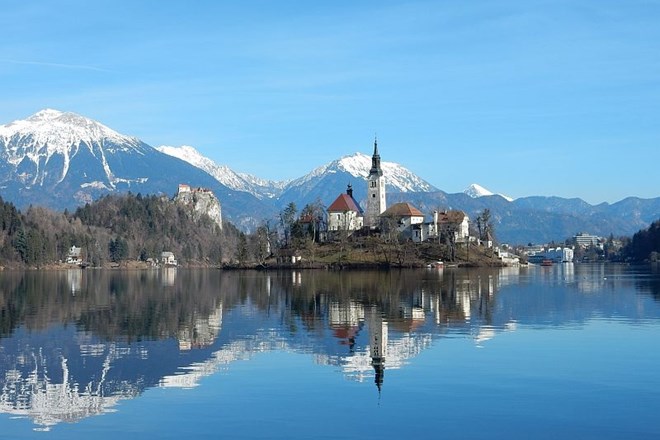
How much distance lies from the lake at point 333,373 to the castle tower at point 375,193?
433ft

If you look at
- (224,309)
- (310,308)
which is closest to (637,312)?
(310,308)

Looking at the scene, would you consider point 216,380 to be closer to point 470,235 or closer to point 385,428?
point 385,428

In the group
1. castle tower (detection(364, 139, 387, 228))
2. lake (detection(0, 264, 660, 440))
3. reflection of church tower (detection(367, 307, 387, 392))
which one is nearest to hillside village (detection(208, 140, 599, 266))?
castle tower (detection(364, 139, 387, 228))

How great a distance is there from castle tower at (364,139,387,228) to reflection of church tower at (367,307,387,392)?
13529 cm

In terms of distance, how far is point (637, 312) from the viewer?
5662 cm

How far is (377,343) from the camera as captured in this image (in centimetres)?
3988

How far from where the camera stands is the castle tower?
629 feet

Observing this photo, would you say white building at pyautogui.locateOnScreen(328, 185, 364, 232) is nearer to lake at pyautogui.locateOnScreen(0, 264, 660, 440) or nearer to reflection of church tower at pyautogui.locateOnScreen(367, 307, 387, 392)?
lake at pyautogui.locateOnScreen(0, 264, 660, 440)

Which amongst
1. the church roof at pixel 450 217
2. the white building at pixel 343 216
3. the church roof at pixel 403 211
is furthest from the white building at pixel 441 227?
the white building at pixel 343 216

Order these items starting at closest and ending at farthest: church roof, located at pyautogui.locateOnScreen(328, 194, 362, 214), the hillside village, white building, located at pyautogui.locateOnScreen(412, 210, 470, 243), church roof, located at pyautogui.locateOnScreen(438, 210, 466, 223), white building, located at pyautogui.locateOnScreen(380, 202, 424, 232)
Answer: the hillside village, white building, located at pyautogui.locateOnScreen(412, 210, 470, 243), church roof, located at pyautogui.locateOnScreen(438, 210, 466, 223), white building, located at pyautogui.locateOnScreen(380, 202, 424, 232), church roof, located at pyautogui.locateOnScreen(328, 194, 362, 214)

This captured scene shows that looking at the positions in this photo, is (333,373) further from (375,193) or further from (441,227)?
(375,193)

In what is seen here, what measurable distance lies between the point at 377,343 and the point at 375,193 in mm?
153987

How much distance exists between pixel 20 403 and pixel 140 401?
3.52 m

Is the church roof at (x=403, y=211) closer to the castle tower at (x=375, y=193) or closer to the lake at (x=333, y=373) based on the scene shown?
the castle tower at (x=375, y=193)
